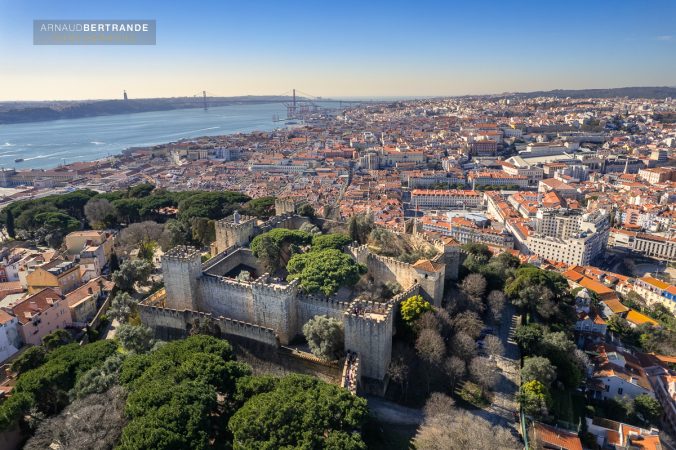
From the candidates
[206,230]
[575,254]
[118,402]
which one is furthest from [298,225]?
[575,254]

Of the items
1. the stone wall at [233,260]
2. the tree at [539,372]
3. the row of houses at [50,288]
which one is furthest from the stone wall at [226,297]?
the tree at [539,372]

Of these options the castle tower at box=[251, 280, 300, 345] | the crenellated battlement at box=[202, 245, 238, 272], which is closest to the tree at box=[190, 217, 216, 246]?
the crenellated battlement at box=[202, 245, 238, 272]

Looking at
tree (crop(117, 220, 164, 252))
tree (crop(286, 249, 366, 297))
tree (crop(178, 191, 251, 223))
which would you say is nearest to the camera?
tree (crop(286, 249, 366, 297))

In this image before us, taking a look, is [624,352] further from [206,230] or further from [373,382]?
[206,230]

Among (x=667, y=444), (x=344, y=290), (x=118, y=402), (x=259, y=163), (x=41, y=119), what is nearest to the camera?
(x=118, y=402)

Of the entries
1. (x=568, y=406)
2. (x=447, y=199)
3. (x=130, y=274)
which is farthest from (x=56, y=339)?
(x=447, y=199)

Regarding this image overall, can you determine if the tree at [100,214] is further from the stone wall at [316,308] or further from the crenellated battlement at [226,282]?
the stone wall at [316,308]

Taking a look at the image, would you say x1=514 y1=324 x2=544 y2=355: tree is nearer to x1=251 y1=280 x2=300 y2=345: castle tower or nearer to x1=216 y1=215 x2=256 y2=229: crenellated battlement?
x1=251 y1=280 x2=300 y2=345: castle tower

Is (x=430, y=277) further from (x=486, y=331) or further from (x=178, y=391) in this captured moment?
(x=178, y=391)
